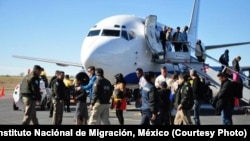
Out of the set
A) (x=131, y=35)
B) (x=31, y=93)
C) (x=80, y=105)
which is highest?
(x=131, y=35)

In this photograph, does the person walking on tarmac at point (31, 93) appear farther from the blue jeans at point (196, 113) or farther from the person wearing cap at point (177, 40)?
the person wearing cap at point (177, 40)

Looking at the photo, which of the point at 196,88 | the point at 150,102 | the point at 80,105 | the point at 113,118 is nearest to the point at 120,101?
the point at 80,105

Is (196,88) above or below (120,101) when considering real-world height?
above

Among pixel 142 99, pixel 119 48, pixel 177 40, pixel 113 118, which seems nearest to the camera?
pixel 142 99

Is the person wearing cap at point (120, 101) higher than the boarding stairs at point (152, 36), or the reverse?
the boarding stairs at point (152, 36)

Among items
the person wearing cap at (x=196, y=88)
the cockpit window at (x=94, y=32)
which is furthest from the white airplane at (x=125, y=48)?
the person wearing cap at (x=196, y=88)

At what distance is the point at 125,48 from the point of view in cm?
1905

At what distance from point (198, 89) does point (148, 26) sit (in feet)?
27.7

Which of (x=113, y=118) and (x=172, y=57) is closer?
(x=113, y=118)

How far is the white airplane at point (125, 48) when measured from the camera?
18281 millimetres

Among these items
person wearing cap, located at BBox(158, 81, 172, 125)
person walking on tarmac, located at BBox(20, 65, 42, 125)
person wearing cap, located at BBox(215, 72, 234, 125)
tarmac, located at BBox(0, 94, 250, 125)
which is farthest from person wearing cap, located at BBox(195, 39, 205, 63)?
person walking on tarmac, located at BBox(20, 65, 42, 125)

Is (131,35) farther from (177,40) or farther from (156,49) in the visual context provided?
(177,40)

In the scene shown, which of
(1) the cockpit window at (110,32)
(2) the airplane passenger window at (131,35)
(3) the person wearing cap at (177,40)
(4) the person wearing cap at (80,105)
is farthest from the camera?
(3) the person wearing cap at (177,40)

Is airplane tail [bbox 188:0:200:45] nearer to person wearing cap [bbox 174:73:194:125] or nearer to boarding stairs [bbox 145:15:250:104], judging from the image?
boarding stairs [bbox 145:15:250:104]
